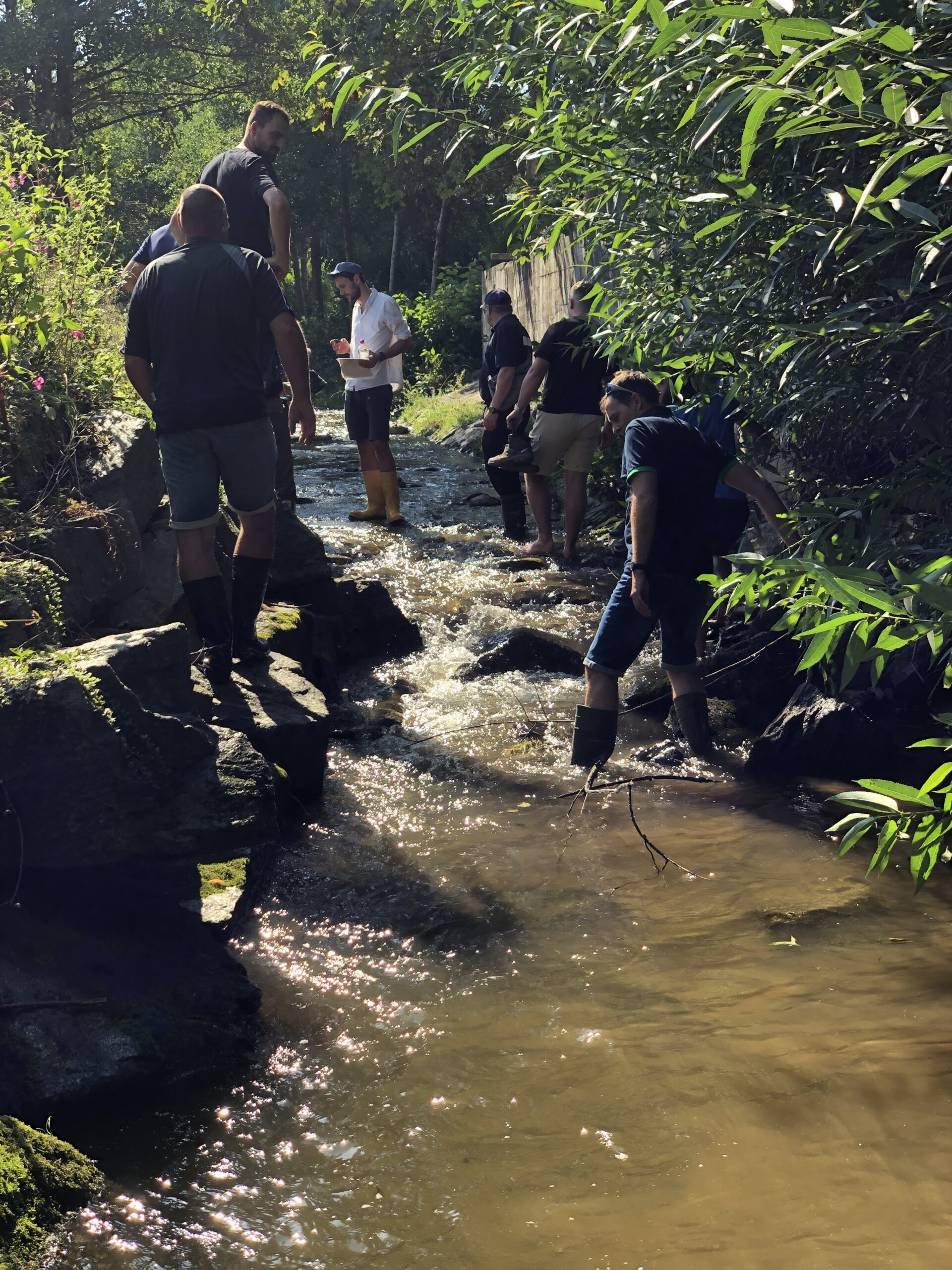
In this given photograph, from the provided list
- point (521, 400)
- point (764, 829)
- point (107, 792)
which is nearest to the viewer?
point (107, 792)

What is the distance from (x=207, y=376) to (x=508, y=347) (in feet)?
17.0

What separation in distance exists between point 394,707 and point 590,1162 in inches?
174

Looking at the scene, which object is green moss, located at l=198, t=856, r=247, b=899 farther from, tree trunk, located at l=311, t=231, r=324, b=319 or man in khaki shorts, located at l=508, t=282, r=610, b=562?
tree trunk, located at l=311, t=231, r=324, b=319

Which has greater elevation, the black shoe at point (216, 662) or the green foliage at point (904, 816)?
the green foliage at point (904, 816)

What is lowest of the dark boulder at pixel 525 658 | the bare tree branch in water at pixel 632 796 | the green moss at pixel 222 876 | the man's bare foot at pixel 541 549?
the bare tree branch in water at pixel 632 796

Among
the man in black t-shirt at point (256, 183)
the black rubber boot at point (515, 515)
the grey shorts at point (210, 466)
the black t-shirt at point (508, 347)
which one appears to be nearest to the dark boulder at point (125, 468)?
the grey shorts at point (210, 466)

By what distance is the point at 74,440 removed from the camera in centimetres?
613

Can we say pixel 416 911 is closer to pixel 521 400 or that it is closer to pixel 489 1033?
pixel 489 1033

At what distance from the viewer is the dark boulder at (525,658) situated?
774 cm

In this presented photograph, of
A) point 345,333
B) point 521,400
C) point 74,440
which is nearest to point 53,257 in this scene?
point 74,440

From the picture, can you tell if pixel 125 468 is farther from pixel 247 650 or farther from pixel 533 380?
pixel 533 380

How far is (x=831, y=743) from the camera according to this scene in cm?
585

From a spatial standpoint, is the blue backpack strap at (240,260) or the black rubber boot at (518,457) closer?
the blue backpack strap at (240,260)

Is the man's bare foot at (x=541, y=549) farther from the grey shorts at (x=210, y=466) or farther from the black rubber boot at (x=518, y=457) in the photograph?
the grey shorts at (x=210, y=466)
